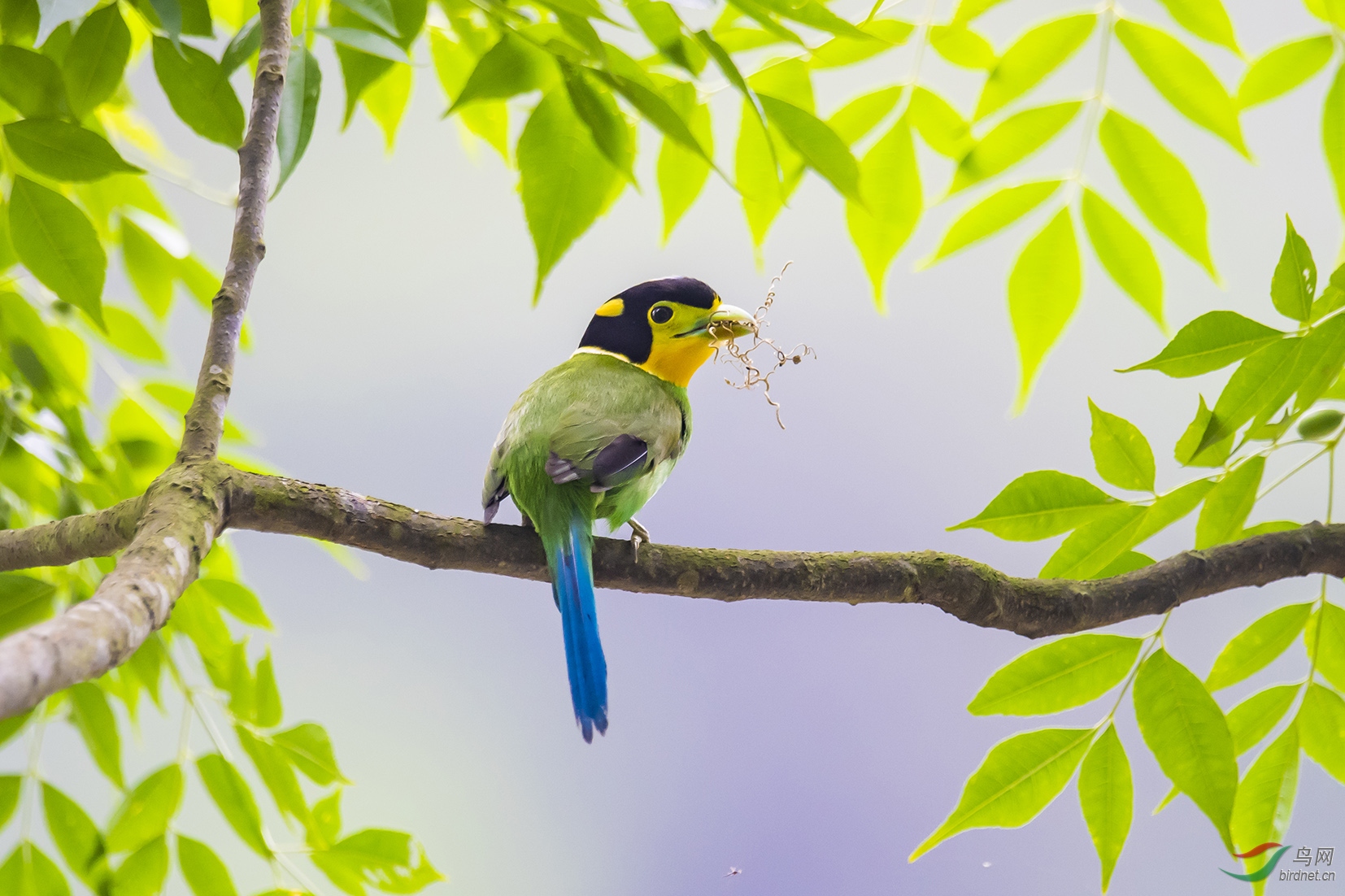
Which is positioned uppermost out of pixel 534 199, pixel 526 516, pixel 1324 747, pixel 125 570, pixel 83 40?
pixel 83 40

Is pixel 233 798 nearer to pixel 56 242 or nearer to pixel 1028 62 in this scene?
pixel 56 242

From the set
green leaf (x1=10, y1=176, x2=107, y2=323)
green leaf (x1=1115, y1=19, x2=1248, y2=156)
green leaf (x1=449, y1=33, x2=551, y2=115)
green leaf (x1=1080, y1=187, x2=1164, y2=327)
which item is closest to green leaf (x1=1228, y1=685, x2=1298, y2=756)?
green leaf (x1=1080, y1=187, x2=1164, y2=327)

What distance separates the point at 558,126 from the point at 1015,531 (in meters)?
0.52

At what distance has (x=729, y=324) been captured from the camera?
1168 mm

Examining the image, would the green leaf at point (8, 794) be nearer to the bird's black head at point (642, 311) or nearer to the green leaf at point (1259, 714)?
the bird's black head at point (642, 311)

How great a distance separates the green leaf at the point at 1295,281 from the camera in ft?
2.44

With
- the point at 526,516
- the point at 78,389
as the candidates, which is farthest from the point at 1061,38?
the point at 78,389

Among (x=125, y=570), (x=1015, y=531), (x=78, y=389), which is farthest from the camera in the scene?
(x=78, y=389)

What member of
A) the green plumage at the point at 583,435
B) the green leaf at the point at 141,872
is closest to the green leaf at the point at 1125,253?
the green plumage at the point at 583,435

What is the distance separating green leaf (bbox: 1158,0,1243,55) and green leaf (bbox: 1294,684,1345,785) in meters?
0.61

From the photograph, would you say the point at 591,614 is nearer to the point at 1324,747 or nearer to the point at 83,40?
the point at 83,40

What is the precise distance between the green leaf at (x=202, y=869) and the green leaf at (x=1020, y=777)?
27.7 inches

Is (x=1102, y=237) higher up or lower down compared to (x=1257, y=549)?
higher up

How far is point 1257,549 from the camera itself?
3.09 ft
